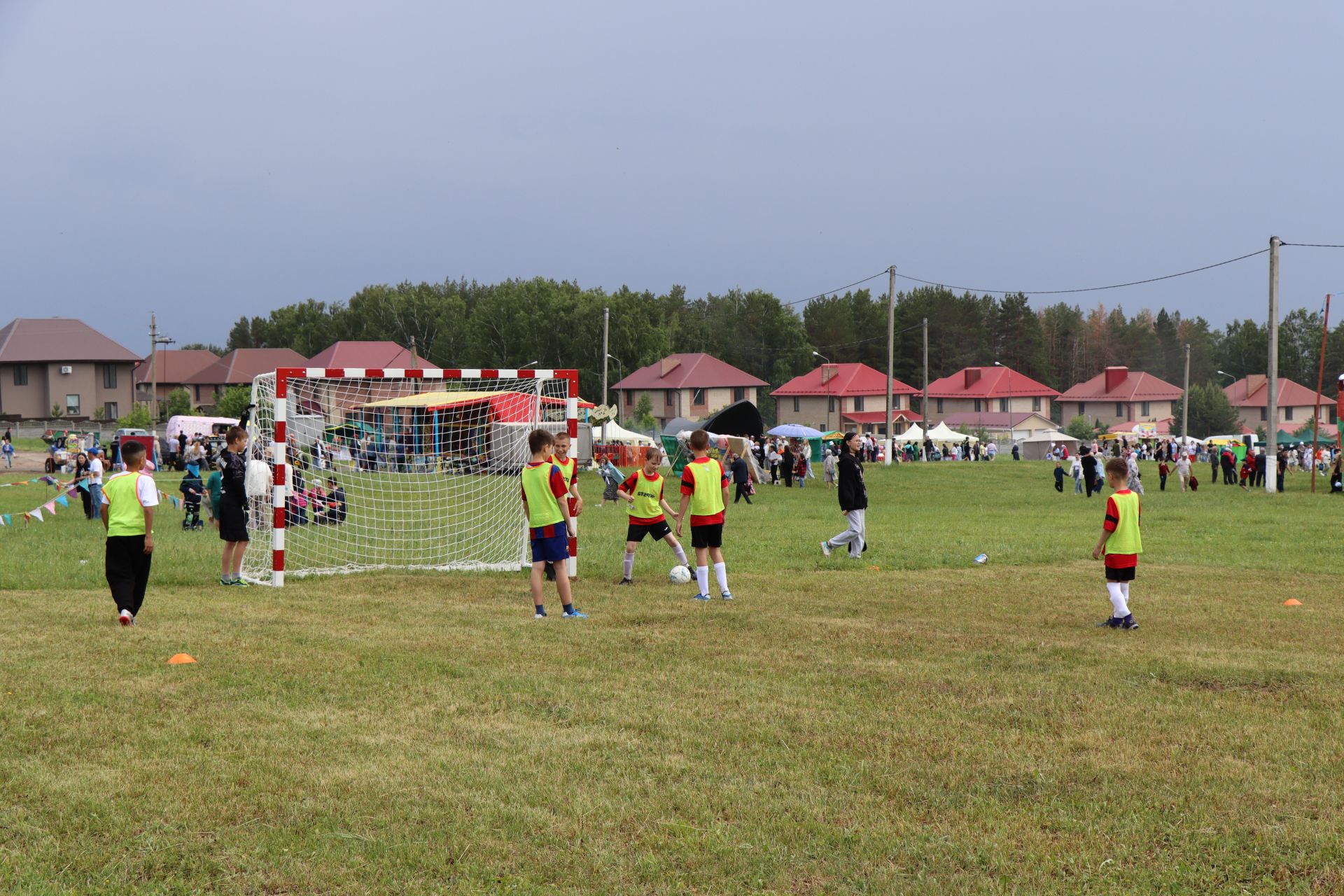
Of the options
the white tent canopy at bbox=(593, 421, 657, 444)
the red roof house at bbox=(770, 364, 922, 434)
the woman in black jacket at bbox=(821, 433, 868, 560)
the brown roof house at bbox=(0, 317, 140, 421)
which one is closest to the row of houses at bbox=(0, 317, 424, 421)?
the brown roof house at bbox=(0, 317, 140, 421)

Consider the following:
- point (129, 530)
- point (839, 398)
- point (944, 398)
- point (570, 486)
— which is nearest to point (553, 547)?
point (570, 486)

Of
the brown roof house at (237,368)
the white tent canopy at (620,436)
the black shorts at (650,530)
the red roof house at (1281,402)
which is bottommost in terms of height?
the black shorts at (650,530)

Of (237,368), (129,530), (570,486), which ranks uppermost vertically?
(237,368)

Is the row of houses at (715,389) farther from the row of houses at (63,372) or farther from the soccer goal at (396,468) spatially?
the soccer goal at (396,468)

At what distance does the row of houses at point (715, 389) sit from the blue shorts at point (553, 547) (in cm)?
7196

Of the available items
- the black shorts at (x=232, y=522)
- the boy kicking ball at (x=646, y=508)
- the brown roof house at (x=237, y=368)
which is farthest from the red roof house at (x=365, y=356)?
the boy kicking ball at (x=646, y=508)

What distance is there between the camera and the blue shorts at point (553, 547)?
1067cm

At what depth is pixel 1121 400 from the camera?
3851 inches

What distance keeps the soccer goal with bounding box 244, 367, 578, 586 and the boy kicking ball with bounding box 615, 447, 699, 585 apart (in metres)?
1.49

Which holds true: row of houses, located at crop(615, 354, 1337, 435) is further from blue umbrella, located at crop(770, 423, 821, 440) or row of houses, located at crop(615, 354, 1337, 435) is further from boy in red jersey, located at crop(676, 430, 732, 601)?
boy in red jersey, located at crop(676, 430, 732, 601)

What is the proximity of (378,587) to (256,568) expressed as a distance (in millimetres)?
2304

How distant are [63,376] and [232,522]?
76.1m

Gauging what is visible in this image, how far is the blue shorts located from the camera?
35.0 ft

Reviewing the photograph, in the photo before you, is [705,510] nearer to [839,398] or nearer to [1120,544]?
[1120,544]
